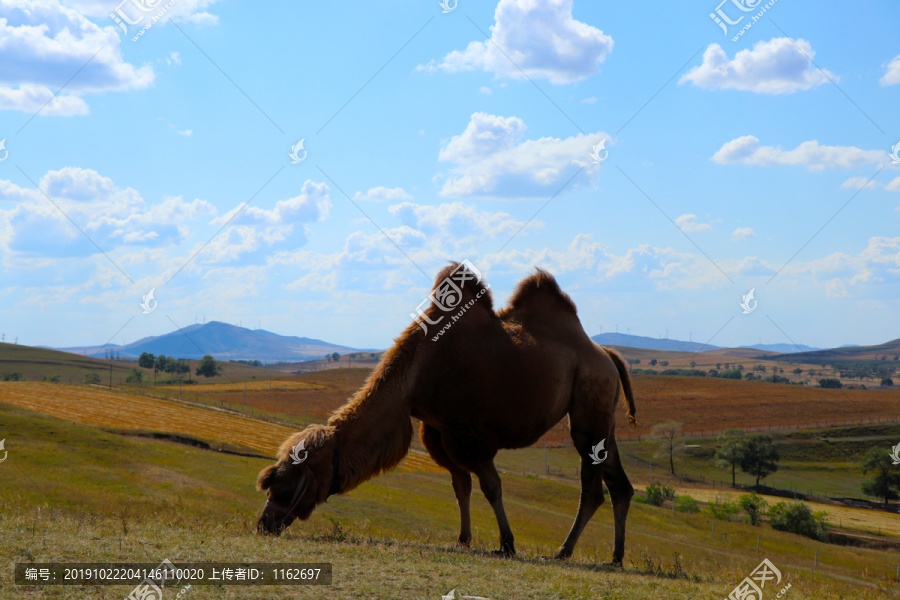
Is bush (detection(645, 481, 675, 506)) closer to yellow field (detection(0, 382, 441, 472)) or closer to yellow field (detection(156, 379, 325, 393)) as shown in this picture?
yellow field (detection(0, 382, 441, 472))

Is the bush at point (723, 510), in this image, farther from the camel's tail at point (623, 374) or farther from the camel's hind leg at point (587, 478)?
the camel's hind leg at point (587, 478)

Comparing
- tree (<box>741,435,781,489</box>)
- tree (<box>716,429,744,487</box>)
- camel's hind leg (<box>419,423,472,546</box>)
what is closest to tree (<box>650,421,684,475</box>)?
tree (<box>716,429,744,487</box>)

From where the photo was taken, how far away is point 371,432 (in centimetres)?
997

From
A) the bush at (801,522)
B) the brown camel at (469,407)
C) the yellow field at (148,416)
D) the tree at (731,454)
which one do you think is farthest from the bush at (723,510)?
the brown camel at (469,407)

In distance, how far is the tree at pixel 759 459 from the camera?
101438 millimetres

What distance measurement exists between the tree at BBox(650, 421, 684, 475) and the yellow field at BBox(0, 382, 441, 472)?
4407 centimetres

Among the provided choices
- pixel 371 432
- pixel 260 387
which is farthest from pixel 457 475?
pixel 260 387

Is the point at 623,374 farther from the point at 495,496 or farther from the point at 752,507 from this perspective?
the point at 752,507

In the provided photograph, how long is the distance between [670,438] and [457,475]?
105322 millimetres

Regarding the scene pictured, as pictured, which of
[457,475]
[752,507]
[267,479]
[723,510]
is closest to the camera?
[267,479]

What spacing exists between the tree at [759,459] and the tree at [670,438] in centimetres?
1029

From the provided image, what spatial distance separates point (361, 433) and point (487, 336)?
8.15 ft

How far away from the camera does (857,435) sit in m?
118

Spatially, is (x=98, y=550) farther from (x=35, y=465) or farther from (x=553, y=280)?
(x=35, y=465)
